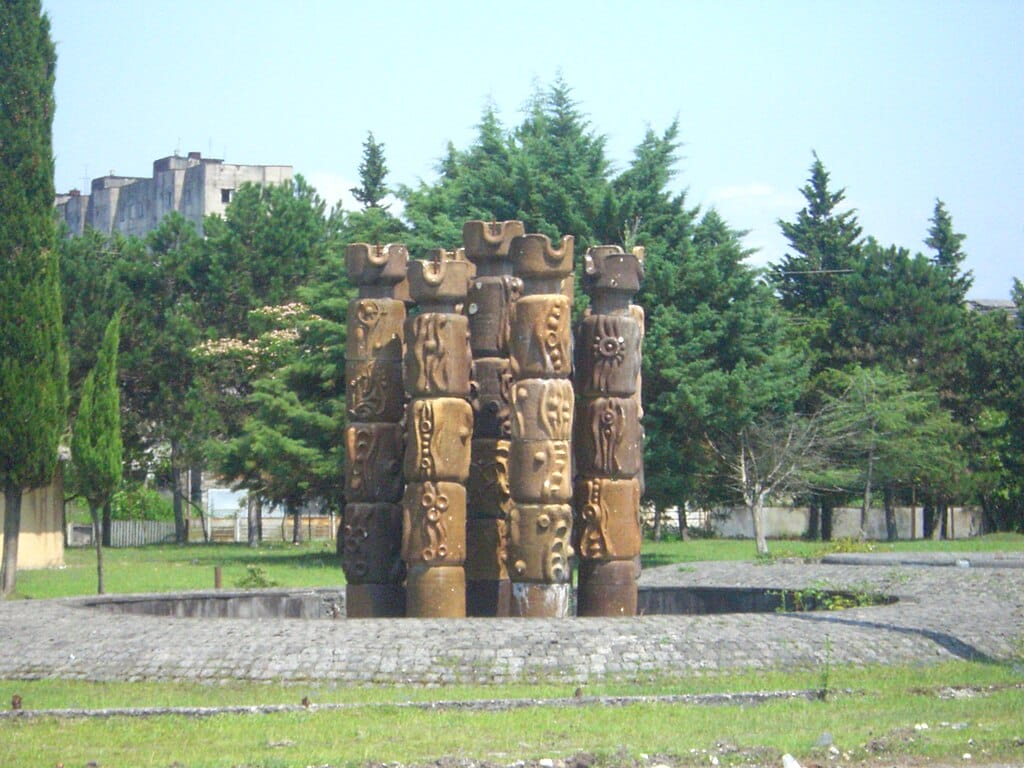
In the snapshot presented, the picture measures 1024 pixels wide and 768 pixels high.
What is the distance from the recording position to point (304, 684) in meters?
13.7

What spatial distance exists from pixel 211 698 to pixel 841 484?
110 feet

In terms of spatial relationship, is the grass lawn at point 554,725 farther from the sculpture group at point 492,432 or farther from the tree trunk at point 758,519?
the tree trunk at point 758,519

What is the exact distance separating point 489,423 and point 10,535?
11.0 meters

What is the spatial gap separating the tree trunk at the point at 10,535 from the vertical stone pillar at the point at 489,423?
10.5m

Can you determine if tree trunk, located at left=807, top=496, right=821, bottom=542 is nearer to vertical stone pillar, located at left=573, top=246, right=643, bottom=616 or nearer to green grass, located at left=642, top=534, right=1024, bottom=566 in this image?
green grass, located at left=642, top=534, right=1024, bottom=566

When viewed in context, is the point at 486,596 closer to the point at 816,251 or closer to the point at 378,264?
the point at 378,264

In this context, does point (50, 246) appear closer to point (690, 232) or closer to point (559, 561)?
point (559, 561)

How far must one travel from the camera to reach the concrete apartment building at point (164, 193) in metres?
81.3

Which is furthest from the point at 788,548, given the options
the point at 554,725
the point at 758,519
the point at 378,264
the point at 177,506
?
the point at 554,725

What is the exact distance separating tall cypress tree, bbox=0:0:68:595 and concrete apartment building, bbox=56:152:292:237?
48.1 metres

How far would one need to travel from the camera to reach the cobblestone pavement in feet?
45.6

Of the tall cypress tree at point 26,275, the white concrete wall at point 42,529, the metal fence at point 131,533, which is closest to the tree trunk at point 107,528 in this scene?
the metal fence at point 131,533

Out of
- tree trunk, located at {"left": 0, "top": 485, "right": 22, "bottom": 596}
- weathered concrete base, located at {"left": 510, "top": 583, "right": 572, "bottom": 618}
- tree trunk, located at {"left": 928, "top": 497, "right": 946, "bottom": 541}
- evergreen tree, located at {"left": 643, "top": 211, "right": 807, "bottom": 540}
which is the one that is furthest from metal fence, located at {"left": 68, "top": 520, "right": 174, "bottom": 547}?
weathered concrete base, located at {"left": 510, "top": 583, "right": 572, "bottom": 618}

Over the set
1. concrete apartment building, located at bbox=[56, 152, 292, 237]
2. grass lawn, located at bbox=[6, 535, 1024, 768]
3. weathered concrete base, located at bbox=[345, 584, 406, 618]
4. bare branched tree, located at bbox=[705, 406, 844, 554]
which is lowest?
grass lawn, located at bbox=[6, 535, 1024, 768]
